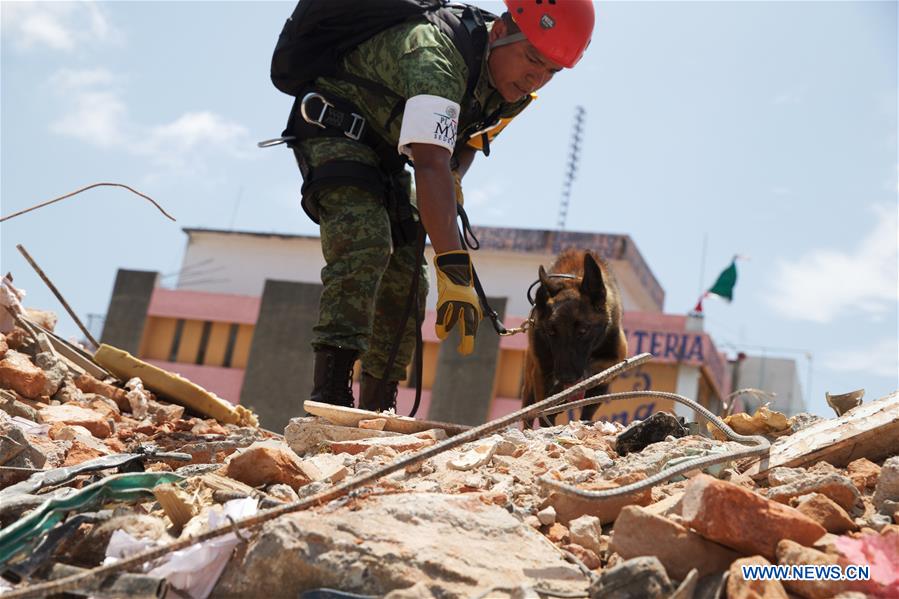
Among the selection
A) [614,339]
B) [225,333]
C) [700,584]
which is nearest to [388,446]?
[700,584]

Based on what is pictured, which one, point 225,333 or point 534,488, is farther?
point 225,333

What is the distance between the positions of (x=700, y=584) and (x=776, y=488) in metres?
0.53

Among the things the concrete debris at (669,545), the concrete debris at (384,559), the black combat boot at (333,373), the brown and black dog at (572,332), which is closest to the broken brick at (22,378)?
the black combat boot at (333,373)

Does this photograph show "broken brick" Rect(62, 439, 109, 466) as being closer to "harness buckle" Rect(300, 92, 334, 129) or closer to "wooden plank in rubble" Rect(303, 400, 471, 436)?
"wooden plank in rubble" Rect(303, 400, 471, 436)

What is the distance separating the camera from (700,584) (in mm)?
1940

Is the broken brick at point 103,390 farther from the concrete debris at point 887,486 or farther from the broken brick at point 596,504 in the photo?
the concrete debris at point 887,486

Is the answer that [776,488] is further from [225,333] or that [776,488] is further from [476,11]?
[225,333]

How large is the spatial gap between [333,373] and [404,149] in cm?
113

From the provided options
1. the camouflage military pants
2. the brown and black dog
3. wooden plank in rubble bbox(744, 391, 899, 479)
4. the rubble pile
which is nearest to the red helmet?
the camouflage military pants

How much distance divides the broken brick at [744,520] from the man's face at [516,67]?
107 inches

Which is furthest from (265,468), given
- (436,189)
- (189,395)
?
(189,395)

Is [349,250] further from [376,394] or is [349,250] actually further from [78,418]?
[78,418]

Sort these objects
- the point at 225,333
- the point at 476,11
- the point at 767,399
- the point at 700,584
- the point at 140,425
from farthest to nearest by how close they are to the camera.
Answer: the point at 225,333
the point at 140,425
the point at 476,11
the point at 767,399
the point at 700,584

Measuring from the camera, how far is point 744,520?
1.96 m
